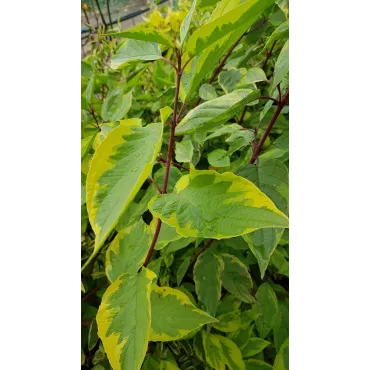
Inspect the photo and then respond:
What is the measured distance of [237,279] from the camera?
50 cm

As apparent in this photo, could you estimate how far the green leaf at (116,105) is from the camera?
1.77 ft

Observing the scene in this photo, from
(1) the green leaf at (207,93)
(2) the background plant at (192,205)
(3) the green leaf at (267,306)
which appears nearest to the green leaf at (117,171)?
(2) the background plant at (192,205)

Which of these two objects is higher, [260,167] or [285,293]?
[260,167]

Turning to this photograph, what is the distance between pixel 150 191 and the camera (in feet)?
1.65

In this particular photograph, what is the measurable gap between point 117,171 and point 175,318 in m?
0.20

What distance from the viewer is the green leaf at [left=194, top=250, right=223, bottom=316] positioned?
1.53 feet

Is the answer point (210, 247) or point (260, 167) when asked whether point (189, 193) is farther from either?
point (210, 247)

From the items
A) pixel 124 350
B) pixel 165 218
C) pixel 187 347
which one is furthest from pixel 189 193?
pixel 187 347

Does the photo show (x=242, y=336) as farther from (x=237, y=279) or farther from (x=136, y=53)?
(x=136, y=53)

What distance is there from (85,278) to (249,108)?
408mm

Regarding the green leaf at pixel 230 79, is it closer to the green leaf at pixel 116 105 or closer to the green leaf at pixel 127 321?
the green leaf at pixel 116 105

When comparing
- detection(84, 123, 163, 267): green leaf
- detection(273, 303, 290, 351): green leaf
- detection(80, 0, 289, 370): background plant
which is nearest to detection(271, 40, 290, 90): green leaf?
detection(80, 0, 289, 370): background plant

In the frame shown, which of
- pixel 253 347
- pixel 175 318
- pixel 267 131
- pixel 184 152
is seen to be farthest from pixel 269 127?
pixel 253 347

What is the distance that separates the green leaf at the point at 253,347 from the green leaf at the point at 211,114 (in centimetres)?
35
